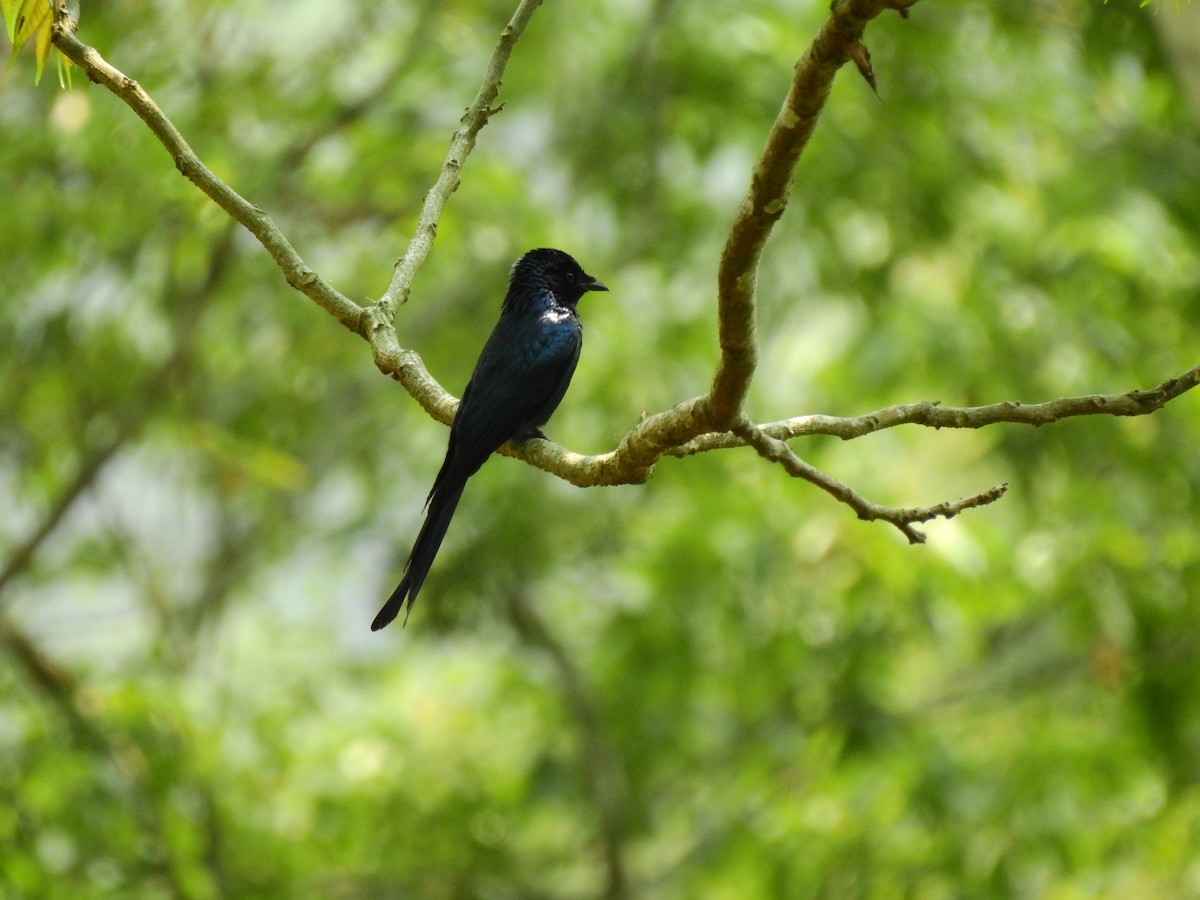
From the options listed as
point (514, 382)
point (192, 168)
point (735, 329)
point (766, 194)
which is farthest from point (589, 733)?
point (766, 194)

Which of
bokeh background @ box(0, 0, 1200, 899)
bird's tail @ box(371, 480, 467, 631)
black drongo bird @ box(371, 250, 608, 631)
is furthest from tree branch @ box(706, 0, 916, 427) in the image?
bokeh background @ box(0, 0, 1200, 899)

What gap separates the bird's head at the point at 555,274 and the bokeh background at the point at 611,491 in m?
1.65

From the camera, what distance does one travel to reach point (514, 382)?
13.8 ft

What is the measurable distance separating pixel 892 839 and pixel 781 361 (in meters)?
4.24

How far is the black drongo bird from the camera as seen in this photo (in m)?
3.64

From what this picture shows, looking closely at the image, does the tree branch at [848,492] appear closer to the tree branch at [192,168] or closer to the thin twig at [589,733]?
the tree branch at [192,168]

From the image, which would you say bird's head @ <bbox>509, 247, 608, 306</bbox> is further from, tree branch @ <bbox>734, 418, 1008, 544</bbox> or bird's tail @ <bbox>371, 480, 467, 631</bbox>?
tree branch @ <bbox>734, 418, 1008, 544</bbox>

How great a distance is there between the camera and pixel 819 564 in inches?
275

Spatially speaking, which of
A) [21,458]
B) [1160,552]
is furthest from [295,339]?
[1160,552]

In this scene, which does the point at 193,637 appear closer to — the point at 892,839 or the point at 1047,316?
the point at 892,839

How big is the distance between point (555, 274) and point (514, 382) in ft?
3.29

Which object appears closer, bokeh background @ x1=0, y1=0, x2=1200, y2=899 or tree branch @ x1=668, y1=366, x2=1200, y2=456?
tree branch @ x1=668, y1=366, x2=1200, y2=456

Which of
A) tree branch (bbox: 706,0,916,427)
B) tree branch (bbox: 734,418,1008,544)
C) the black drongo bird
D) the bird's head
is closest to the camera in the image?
tree branch (bbox: 706,0,916,427)

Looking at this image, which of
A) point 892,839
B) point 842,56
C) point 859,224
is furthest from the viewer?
point 859,224
